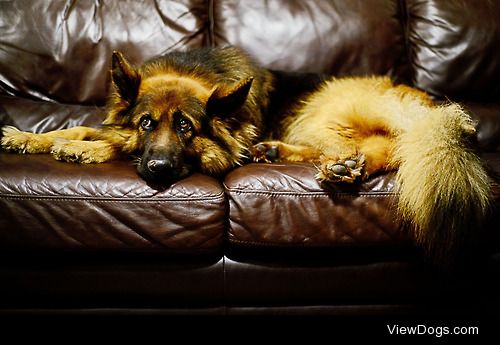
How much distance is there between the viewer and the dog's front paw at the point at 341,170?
165cm

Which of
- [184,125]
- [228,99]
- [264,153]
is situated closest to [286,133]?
[264,153]

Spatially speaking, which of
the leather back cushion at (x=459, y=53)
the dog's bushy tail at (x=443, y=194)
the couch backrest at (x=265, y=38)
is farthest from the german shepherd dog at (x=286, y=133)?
the leather back cushion at (x=459, y=53)

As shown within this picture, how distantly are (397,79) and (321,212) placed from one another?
1323 millimetres

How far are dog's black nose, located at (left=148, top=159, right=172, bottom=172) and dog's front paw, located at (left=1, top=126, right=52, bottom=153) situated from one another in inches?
22.2

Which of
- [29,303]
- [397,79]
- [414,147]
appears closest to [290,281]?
[414,147]

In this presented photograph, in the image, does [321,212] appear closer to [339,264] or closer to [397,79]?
[339,264]

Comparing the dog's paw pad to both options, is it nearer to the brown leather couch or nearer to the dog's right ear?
the brown leather couch

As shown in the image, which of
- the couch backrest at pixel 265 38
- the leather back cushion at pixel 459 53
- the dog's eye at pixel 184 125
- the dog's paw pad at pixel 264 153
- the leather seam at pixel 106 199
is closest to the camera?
the leather seam at pixel 106 199

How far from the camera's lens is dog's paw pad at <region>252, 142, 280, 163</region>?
6.83 ft

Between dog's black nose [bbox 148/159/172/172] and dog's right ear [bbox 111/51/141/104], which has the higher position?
dog's right ear [bbox 111/51/141/104]

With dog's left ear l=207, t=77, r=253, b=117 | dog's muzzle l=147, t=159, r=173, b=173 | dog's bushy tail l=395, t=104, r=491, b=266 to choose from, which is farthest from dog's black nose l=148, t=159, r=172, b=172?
dog's bushy tail l=395, t=104, r=491, b=266

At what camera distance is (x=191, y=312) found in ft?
5.69

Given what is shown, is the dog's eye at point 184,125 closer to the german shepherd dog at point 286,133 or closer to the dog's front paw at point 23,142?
the german shepherd dog at point 286,133

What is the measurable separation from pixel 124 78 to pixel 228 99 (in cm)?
43
